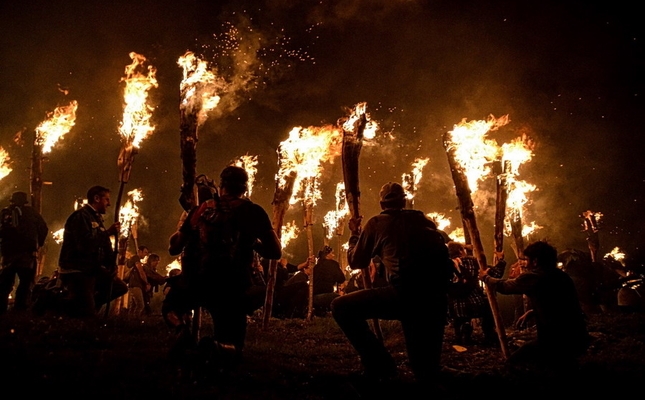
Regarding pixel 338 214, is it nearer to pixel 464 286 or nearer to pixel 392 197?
pixel 464 286

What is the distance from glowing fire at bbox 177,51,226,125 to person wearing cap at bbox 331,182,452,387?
426cm

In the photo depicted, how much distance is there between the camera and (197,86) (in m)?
7.94

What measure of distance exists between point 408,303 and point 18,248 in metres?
7.80

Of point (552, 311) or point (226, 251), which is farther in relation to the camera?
point (552, 311)

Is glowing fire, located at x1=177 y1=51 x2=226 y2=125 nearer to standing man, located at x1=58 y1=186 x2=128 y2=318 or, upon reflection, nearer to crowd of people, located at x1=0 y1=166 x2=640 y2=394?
crowd of people, located at x1=0 y1=166 x2=640 y2=394

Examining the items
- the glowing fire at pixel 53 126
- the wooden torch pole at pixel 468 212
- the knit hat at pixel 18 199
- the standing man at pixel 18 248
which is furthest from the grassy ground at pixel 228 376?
the glowing fire at pixel 53 126

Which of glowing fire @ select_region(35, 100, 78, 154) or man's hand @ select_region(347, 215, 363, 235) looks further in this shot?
glowing fire @ select_region(35, 100, 78, 154)

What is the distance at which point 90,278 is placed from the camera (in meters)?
7.57

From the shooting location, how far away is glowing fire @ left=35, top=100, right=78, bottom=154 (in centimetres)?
1223

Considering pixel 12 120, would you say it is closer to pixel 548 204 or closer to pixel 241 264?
pixel 241 264

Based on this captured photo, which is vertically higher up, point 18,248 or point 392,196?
point 392,196

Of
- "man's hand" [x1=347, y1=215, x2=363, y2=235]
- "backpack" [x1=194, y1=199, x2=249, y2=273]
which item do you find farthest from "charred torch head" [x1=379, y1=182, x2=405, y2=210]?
"man's hand" [x1=347, y1=215, x2=363, y2=235]

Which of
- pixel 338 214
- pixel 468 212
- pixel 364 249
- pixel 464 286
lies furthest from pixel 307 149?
pixel 364 249

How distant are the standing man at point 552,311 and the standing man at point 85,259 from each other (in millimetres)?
6604
